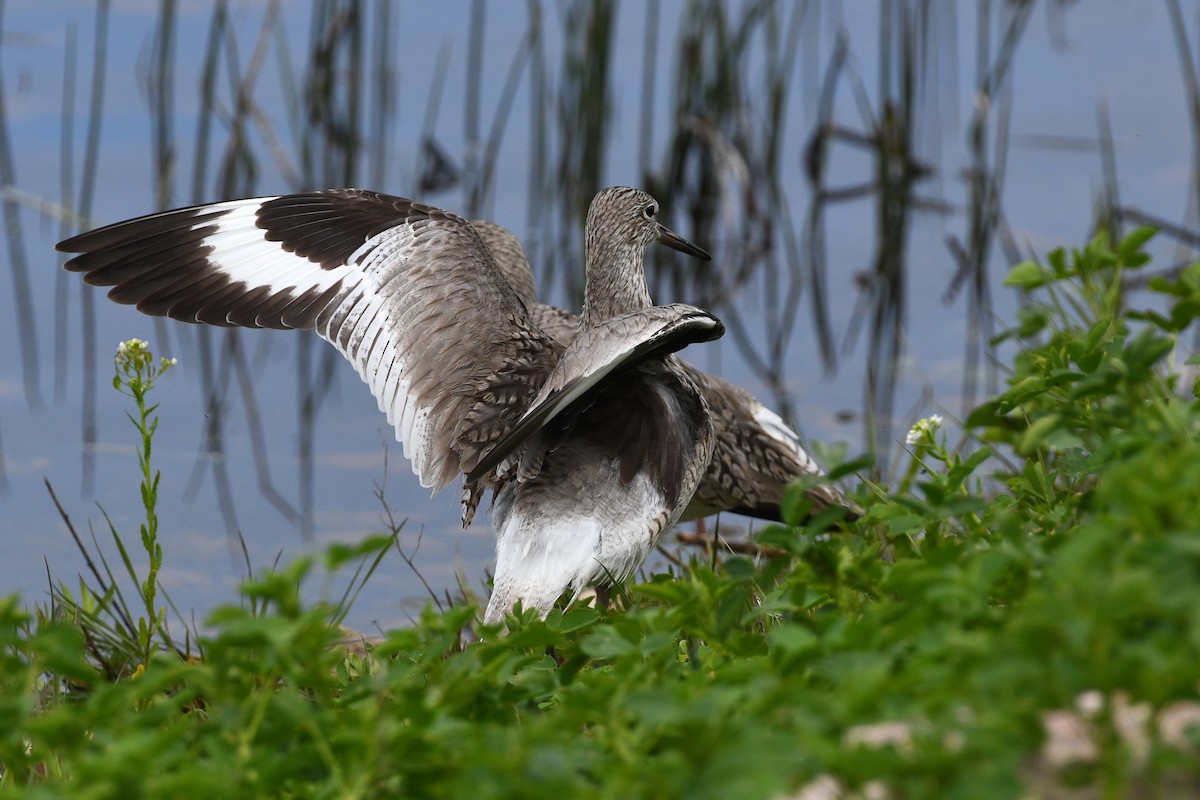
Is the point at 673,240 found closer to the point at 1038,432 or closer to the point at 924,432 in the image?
the point at 924,432

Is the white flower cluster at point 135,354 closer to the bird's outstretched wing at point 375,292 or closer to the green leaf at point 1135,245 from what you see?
the bird's outstretched wing at point 375,292

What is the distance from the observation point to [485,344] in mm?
4469

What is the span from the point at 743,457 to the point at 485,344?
46.9 inches

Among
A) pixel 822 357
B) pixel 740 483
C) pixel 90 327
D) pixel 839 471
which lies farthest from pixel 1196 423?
pixel 90 327

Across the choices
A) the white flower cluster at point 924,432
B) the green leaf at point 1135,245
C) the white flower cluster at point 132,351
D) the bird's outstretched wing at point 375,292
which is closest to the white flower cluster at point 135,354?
the white flower cluster at point 132,351

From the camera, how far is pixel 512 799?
5.93 feet

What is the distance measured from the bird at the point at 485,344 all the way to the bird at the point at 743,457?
1.73ft

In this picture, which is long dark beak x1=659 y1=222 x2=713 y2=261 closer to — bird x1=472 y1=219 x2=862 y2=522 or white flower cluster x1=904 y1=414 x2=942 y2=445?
bird x1=472 y1=219 x2=862 y2=522

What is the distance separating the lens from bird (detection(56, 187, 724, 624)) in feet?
13.3

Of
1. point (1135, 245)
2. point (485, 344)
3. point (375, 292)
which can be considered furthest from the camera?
point (375, 292)

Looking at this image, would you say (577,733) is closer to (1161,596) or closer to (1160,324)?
(1161,596)

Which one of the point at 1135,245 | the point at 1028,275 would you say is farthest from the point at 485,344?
the point at 1135,245

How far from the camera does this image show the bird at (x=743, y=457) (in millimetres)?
5051

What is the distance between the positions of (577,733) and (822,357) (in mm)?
6941
